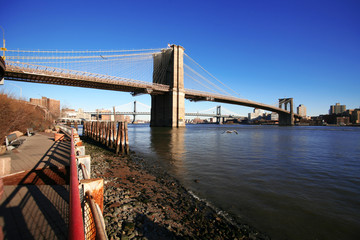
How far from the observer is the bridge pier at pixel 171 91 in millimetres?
48719

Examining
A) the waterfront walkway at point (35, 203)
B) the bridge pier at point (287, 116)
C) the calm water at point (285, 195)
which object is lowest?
the calm water at point (285, 195)

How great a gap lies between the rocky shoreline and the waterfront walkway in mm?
833

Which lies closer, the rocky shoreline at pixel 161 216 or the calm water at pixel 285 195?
the rocky shoreline at pixel 161 216

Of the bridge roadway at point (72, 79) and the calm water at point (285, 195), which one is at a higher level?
the bridge roadway at point (72, 79)

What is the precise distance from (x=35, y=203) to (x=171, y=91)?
4663cm

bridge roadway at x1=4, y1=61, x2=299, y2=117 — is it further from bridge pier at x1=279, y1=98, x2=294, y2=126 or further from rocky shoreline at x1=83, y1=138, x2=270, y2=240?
bridge pier at x1=279, y1=98, x2=294, y2=126

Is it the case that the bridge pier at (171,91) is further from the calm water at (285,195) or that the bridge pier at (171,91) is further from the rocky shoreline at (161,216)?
the rocky shoreline at (161,216)

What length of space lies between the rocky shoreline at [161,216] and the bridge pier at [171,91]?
141 ft

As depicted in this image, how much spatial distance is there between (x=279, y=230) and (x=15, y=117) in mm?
16920

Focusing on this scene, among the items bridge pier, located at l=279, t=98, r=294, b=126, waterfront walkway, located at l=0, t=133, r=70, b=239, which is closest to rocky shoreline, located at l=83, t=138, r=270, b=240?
waterfront walkway, located at l=0, t=133, r=70, b=239

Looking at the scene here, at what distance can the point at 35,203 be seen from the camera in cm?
345

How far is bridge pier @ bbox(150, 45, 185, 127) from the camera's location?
48.7m

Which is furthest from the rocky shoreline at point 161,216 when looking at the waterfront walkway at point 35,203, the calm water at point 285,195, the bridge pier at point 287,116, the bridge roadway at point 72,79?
the bridge pier at point 287,116

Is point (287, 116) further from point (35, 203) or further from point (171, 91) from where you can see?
point (35, 203)
